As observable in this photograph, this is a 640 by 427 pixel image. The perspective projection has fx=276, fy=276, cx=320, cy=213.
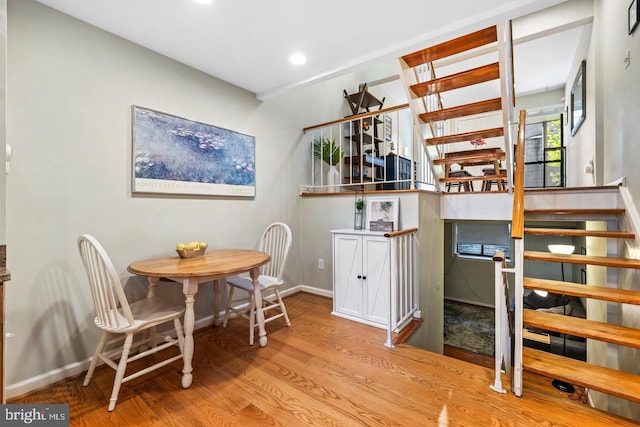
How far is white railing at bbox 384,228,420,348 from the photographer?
238cm

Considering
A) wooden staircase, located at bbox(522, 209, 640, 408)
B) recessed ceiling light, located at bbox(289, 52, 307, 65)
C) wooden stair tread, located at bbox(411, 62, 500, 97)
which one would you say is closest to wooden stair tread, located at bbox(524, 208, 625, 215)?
wooden staircase, located at bbox(522, 209, 640, 408)

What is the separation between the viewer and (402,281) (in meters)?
2.66

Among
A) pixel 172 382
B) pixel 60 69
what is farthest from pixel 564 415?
pixel 60 69

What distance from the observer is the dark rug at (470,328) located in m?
4.20

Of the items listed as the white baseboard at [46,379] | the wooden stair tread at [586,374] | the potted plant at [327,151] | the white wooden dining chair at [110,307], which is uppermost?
the potted plant at [327,151]

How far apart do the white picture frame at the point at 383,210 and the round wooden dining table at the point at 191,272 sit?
53.2 inches

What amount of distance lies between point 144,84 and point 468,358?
488cm

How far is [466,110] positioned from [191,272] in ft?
8.09

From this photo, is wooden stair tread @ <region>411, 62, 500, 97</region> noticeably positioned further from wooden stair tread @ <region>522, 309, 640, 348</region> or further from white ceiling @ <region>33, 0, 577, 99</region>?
wooden stair tread @ <region>522, 309, 640, 348</region>

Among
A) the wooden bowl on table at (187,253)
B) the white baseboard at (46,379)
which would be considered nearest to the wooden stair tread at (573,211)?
the wooden bowl on table at (187,253)

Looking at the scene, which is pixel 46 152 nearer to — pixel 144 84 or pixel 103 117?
pixel 103 117

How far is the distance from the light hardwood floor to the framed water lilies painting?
4.61 feet

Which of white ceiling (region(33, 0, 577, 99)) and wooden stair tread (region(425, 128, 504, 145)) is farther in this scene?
wooden stair tread (region(425, 128, 504, 145))

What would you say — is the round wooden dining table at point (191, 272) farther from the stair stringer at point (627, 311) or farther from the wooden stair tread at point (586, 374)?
the stair stringer at point (627, 311)
